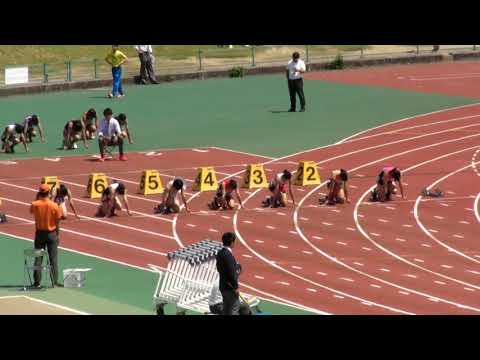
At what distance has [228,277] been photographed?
53.8ft

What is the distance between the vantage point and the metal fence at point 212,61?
5244 cm

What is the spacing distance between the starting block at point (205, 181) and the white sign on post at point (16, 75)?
18.6 metres

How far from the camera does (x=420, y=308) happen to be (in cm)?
2144

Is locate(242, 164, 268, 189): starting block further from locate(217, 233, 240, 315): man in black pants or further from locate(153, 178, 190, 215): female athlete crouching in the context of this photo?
locate(217, 233, 240, 315): man in black pants

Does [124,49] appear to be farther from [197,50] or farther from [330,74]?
[330,74]

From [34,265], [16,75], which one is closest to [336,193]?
[34,265]

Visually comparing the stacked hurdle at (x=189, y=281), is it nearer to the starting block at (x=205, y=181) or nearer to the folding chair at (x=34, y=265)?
the folding chair at (x=34, y=265)

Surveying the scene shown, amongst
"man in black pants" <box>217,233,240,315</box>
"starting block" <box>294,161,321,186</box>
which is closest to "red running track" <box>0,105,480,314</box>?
"starting block" <box>294,161,321,186</box>

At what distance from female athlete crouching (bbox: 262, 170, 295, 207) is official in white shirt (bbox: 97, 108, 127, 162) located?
20.6 ft

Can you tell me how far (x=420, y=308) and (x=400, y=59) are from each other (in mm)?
38529

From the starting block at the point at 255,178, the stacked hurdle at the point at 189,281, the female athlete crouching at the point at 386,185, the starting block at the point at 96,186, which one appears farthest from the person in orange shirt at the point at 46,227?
the female athlete crouching at the point at 386,185

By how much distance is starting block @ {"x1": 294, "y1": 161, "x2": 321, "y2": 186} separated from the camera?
33.4m
